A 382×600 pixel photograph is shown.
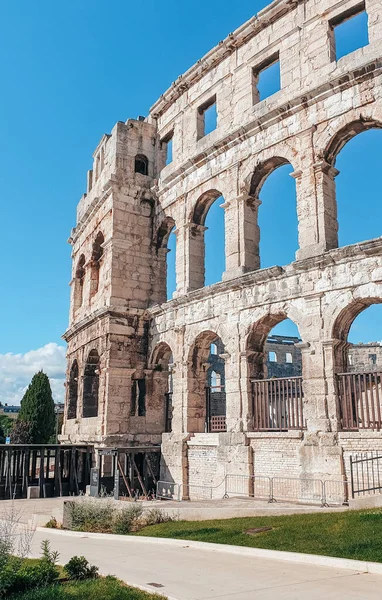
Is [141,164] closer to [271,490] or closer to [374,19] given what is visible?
[374,19]

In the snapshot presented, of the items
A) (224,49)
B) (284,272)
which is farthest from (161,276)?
(224,49)

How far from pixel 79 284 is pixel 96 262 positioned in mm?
3298

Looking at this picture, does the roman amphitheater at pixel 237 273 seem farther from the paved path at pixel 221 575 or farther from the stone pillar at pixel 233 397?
the paved path at pixel 221 575

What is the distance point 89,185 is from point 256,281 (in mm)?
12792

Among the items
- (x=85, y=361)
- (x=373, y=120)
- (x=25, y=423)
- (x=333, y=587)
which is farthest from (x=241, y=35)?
(x=25, y=423)

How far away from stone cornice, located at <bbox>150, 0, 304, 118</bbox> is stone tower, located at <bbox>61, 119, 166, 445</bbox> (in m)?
1.51

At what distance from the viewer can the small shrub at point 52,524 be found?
42.6 feet

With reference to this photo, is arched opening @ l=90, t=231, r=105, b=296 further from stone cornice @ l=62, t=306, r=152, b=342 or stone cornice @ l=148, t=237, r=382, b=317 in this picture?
stone cornice @ l=148, t=237, r=382, b=317

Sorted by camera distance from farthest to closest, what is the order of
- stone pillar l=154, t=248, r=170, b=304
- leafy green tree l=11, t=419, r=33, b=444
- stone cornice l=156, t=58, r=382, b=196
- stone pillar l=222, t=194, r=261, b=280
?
leafy green tree l=11, t=419, r=33, b=444 < stone pillar l=154, t=248, r=170, b=304 < stone pillar l=222, t=194, r=261, b=280 < stone cornice l=156, t=58, r=382, b=196

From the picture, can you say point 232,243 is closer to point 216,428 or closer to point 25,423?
point 216,428

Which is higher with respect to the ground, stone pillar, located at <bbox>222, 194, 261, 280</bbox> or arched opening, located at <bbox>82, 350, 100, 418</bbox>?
stone pillar, located at <bbox>222, 194, 261, 280</bbox>

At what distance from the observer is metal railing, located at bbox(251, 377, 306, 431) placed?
48.6ft

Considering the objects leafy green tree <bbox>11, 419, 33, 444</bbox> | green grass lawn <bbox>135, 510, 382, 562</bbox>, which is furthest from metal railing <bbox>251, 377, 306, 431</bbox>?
leafy green tree <bbox>11, 419, 33, 444</bbox>

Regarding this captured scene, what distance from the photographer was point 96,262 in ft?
78.0
